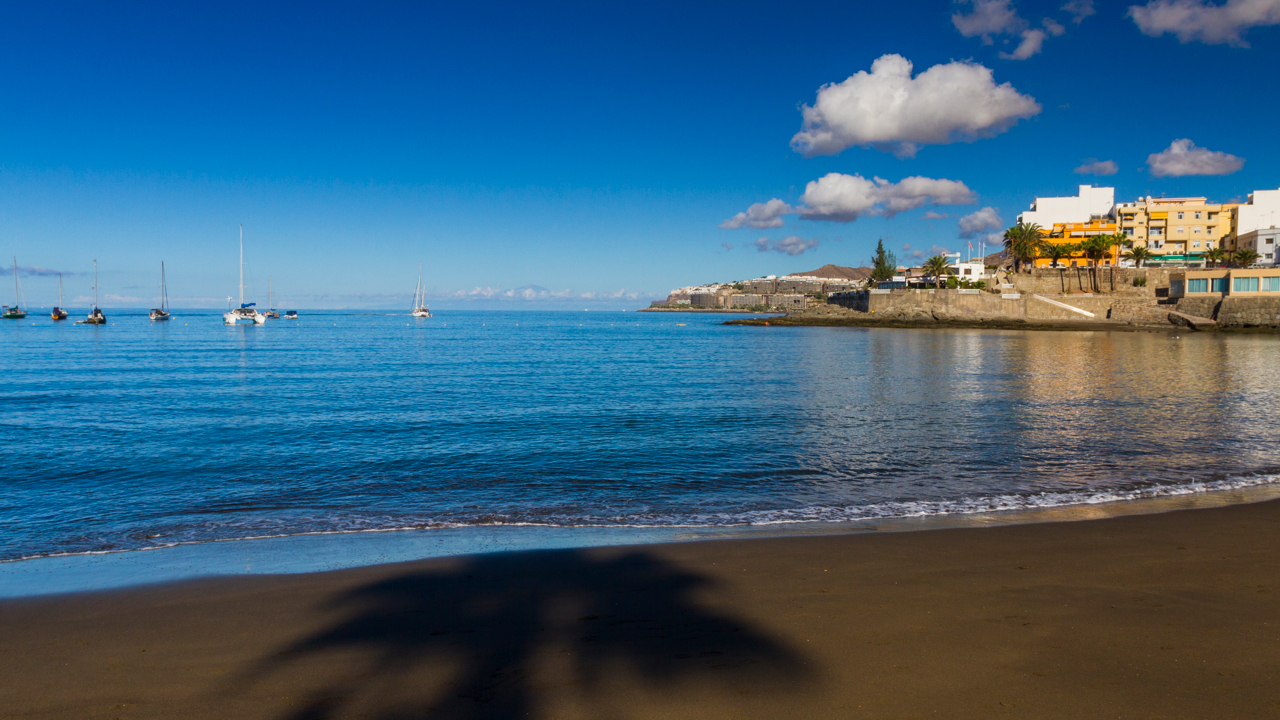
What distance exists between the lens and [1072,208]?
323ft

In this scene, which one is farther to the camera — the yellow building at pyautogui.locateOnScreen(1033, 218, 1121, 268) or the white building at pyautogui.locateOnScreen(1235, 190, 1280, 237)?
the yellow building at pyautogui.locateOnScreen(1033, 218, 1121, 268)

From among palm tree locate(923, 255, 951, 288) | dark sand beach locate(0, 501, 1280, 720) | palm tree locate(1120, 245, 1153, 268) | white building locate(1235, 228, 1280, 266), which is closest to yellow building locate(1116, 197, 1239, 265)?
palm tree locate(1120, 245, 1153, 268)

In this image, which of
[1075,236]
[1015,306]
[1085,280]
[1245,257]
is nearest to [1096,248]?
[1085,280]

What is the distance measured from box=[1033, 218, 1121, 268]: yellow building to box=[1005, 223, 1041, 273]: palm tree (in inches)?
104

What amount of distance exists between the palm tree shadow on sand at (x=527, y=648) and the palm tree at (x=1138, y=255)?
103793mm

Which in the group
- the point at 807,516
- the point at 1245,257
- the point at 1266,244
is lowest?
the point at 807,516

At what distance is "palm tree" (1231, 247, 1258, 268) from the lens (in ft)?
246

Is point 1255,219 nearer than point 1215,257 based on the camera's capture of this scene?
No

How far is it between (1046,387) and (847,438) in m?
14.9

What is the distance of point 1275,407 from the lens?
65.4 ft

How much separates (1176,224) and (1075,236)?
1269 centimetres

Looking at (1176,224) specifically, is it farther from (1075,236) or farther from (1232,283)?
(1232,283)

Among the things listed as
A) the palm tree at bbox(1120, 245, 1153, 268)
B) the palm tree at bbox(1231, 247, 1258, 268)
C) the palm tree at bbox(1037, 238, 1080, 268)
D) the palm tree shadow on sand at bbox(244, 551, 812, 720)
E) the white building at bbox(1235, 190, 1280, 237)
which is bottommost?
the palm tree shadow on sand at bbox(244, 551, 812, 720)

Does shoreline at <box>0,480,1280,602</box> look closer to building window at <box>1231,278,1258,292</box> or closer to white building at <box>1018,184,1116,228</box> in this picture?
building window at <box>1231,278,1258,292</box>
